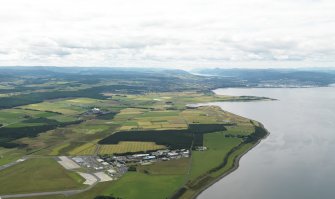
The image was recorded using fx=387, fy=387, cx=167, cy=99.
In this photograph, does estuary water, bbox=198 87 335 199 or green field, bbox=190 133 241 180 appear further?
green field, bbox=190 133 241 180

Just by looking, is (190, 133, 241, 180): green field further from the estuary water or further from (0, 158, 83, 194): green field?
(0, 158, 83, 194): green field

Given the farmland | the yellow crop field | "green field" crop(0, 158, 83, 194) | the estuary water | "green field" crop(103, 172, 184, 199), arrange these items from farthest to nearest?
1. the yellow crop field
2. the farmland
3. "green field" crop(0, 158, 83, 194)
4. the estuary water
5. "green field" crop(103, 172, 184, 199)

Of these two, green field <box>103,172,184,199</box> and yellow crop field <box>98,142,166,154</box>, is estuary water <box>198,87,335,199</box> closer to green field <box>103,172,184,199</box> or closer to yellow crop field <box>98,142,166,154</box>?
green field <box>103,172,184,199</box>

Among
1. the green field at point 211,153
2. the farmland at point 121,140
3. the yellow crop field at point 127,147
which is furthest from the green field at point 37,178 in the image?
the green field at point 211,153

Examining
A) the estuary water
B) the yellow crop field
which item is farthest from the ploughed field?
the estuary water

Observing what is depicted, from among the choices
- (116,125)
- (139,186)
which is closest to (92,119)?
(116,125)

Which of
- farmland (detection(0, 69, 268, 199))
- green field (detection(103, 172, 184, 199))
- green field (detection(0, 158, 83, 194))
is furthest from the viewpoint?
farmland (detection(0, 69, 268, 199))

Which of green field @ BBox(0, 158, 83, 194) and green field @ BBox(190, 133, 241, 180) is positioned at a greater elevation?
green field @ BBox(190, 133, 241, 180)
